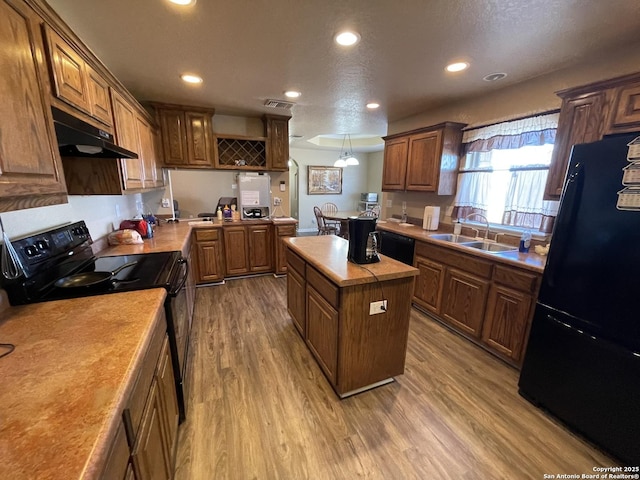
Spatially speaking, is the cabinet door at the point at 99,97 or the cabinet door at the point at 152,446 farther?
the cabinet door at the point at 99,97

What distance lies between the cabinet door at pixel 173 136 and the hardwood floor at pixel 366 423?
248 cm

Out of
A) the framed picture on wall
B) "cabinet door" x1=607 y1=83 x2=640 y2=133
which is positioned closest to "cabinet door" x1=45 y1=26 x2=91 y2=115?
"cabinet door" x1=607 y1=83 x2=640 y2=133

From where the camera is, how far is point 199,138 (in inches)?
142

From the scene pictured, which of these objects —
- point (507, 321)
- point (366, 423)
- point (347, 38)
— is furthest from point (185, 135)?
point (507, 321)

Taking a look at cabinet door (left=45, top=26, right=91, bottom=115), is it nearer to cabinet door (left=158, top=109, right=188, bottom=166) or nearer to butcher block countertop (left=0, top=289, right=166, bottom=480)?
butcher block countertop (left=0, top=289, right=166, bottom=480)

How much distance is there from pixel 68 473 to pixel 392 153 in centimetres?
403

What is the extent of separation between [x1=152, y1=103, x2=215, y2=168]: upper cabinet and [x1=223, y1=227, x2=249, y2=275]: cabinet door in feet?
3.32

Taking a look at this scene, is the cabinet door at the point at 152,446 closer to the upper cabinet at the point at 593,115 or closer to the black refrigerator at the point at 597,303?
the black refrigerator at the point at 597,303

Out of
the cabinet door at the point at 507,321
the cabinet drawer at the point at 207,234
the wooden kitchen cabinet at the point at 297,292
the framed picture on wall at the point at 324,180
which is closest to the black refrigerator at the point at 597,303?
the cabinet door at the point at 507,321

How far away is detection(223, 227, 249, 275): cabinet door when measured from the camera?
380cm

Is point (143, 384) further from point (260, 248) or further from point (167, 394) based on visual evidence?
point (260, 248)

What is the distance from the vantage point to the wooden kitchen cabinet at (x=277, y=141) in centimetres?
393

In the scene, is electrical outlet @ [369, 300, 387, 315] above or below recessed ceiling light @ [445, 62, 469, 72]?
below

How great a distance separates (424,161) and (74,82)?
128 inches
